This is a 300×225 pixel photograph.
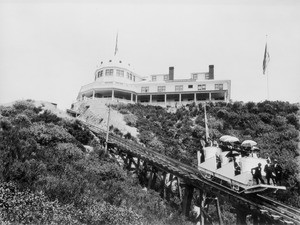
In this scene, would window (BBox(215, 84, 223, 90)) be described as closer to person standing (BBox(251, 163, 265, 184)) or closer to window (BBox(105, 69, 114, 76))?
window (BBox(105, 69, 114, 76))

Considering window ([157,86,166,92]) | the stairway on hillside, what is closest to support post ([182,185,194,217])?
the stairway on hillside

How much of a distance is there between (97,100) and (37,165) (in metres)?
33.2

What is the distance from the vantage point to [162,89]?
54.9 meters

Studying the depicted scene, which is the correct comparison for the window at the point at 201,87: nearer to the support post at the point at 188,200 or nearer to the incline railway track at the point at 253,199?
the incline railway track at the point at 253,199

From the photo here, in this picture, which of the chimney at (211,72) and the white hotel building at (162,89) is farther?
the chimney at (211,72)

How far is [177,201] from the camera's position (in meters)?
21.0

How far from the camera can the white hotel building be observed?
2087 inches

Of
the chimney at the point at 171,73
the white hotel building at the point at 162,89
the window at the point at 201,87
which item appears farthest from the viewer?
the chimney at the point at 171,73

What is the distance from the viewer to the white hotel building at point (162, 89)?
174 ft

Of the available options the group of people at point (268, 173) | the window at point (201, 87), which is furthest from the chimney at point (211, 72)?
the group of people at point (268, 173)

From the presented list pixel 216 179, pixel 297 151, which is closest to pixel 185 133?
pixel 297 151

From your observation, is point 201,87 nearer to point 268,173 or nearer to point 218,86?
point 218,86

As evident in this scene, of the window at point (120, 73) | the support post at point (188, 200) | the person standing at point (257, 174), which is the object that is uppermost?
the window at point (120, 73)

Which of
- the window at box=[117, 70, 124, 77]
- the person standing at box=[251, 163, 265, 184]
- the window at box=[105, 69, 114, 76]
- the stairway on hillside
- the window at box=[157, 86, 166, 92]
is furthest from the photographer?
the window at box=[117, 70, 124, 77]
